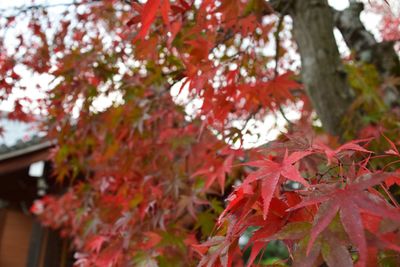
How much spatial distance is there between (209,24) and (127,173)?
1385 millimetres

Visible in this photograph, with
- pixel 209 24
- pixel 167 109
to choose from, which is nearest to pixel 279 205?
pixel 209 24

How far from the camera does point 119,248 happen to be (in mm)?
1863

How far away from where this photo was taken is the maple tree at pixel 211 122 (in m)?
0.83

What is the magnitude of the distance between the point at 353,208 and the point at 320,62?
1.75 metres

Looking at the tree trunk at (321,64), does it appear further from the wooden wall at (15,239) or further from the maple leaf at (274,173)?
the wooden wall at (15,239)

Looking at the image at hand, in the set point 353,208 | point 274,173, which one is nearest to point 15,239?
point 274,173

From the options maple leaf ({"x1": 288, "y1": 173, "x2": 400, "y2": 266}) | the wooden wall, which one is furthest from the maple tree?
the wooden wall

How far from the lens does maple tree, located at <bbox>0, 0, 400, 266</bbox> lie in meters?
0.83

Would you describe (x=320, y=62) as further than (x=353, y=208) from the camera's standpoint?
Yes

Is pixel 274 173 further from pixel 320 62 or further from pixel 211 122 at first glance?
pixel 320 62

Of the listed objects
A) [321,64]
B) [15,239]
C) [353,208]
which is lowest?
[15,239]

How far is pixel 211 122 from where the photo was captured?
1.69 meters

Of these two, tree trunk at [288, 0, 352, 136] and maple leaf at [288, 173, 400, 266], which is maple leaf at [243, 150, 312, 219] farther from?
tree trunk at [288, 0, 352, 136]

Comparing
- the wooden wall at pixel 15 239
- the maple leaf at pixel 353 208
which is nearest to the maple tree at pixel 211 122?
the maple leaf at pixel 353 208
